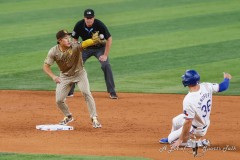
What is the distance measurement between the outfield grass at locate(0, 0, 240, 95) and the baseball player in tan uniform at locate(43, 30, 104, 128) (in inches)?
157

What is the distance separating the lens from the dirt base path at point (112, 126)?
12273 mm

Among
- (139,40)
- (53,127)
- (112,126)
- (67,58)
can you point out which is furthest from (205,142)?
(139,40)

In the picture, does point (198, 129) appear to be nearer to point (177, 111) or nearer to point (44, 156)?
point (44, 156)

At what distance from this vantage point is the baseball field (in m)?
12.8

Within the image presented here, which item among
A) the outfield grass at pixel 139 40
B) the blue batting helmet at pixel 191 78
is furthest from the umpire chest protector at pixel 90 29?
the blue batting helmet at pixel 191 78

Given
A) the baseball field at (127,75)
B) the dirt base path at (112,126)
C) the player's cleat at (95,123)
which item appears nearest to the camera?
the dirt base path at (112,126)

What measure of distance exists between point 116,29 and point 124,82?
723 cm

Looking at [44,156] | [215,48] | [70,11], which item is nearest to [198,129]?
[44,156]

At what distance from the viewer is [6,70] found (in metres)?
21.1

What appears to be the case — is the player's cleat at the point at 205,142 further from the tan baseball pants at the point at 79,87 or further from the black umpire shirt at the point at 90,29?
the black umpire shirt at the point at 90,29

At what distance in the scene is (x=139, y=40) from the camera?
80.9ft

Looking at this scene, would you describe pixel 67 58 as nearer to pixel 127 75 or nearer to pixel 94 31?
pixel 94 31

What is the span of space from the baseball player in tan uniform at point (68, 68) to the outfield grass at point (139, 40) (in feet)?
13.1

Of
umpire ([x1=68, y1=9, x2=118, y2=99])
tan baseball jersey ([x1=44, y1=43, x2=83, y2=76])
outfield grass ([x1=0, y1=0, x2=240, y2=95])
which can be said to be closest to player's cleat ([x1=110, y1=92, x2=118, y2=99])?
umpire ([x1=68, y1=9, x2=118, y2=99])
